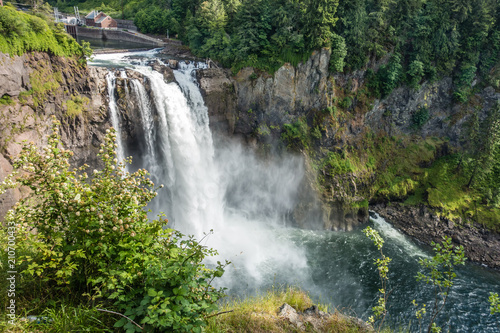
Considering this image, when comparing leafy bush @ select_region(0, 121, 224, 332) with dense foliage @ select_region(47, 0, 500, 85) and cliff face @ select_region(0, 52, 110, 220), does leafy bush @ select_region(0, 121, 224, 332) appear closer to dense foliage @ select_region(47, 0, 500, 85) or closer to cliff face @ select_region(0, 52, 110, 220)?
cliff face @ select_region(0, 52, 110, 220)

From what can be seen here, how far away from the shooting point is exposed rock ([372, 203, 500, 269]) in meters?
22.5

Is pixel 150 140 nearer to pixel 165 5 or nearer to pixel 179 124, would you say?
pixel 179 124

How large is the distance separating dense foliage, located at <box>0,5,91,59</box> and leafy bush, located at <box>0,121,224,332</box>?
13722 millimetres

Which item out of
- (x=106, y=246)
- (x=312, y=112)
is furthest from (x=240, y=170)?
(x=106, y=246)

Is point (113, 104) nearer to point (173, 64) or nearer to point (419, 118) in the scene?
point (173, 64)

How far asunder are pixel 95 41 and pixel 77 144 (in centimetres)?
2585

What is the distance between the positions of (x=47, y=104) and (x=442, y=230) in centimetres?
2967

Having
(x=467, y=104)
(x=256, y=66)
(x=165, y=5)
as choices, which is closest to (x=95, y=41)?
(x=165, y=5)

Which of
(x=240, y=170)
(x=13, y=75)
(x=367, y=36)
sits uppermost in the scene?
(x=367, y=36)

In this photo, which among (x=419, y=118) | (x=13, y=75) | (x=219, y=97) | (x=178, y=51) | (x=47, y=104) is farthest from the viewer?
(x=419, y=118)

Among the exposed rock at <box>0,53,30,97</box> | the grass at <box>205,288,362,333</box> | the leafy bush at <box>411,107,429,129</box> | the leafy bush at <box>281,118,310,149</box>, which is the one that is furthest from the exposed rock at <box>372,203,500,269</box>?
the exposed rock at <box>0,53,30,97</box>

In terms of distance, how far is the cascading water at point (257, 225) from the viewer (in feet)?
57.6

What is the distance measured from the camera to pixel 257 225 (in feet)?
79.8

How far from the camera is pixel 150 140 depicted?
785 inches
